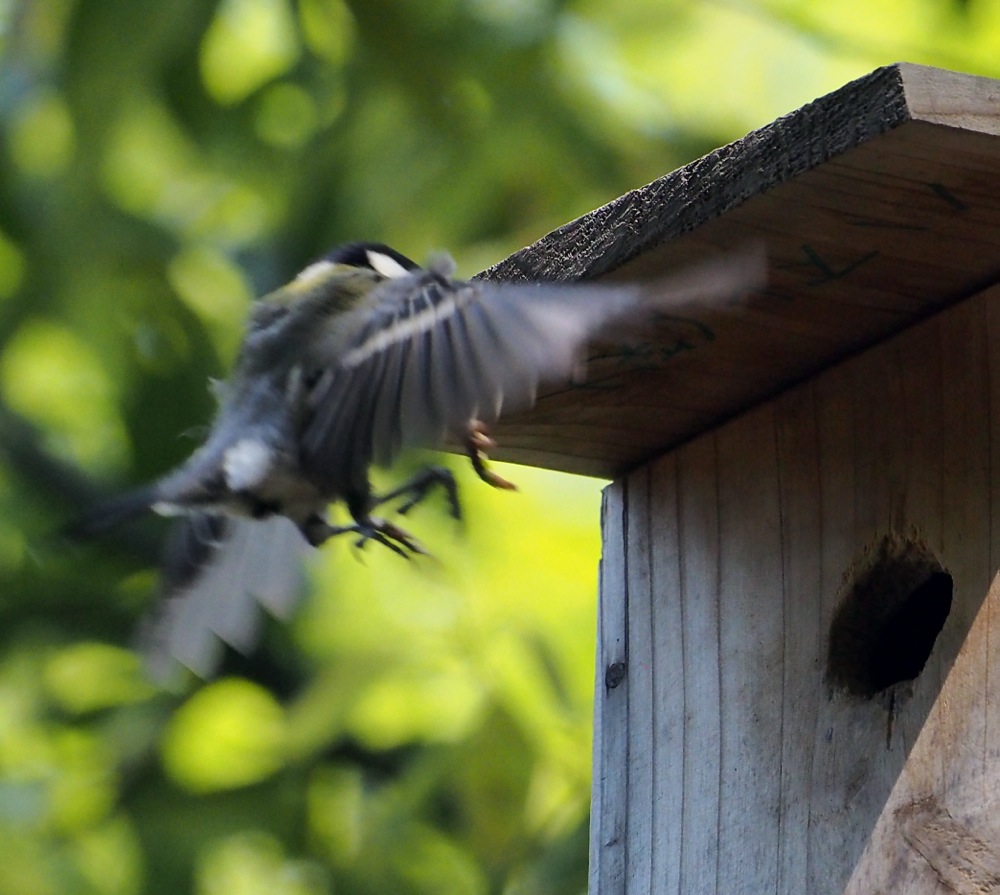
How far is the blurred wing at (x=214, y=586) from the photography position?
5.31 ft

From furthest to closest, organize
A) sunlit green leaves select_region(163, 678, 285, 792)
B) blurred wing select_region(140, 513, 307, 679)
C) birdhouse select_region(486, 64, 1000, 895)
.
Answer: sunlit green leaves select_region(163, 678, 285, 792), blurred wing select_region(140, 513, 307, 679), birdhouse select_region(486, 64, 1000, 895)

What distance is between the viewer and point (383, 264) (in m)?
1.68

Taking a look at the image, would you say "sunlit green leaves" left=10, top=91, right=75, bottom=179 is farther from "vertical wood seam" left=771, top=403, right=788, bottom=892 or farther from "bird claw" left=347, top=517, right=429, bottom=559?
"vertical wood seam" left=771, top=403, right=788, bottom=892

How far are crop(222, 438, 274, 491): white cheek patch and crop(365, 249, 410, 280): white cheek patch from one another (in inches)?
11.4

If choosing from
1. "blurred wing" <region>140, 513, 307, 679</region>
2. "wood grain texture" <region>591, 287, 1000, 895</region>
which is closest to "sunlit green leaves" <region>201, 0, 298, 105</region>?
"blurred wing" <region>140, 513, 307, 679</region>

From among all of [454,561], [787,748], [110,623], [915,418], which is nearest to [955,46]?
[454,561]

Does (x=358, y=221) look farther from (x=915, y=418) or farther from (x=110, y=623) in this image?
(x=915, y=418)

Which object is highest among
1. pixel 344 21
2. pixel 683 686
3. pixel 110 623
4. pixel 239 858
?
pixel 344 21

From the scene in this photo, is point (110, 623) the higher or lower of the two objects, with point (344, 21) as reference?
lower

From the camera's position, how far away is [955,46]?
2.18m

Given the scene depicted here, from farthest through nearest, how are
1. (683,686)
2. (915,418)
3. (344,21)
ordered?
(344,21) → (683,686) → (915,418)

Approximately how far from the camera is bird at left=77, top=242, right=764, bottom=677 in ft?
3.43

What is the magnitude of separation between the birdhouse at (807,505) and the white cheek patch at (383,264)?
293mm

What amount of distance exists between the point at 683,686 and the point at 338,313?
0.50 m
